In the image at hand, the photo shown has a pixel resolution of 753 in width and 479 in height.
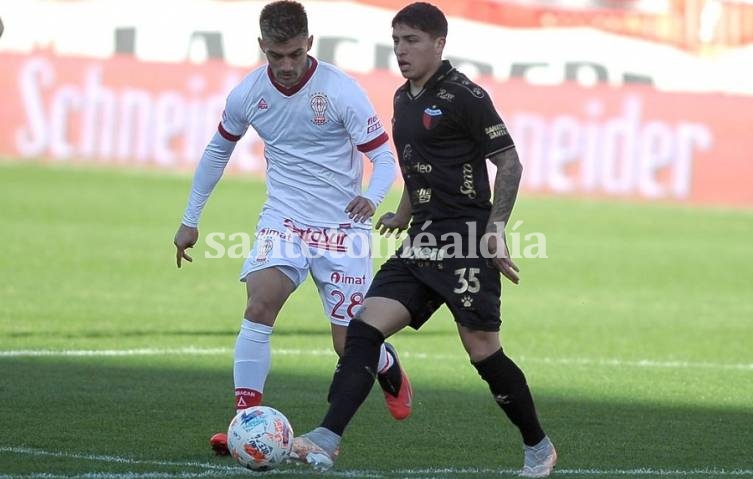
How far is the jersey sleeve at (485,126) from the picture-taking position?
6777 mm

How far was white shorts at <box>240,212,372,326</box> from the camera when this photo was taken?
7.77 m

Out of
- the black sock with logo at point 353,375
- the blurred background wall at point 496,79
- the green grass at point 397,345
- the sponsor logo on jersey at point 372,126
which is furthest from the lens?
the blurred background wall at point 496,79

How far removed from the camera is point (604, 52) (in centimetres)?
3466

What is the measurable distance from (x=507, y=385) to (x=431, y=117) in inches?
49.4

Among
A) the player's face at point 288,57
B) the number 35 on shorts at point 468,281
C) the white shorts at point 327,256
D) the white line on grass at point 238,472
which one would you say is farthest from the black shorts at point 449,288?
the player's face at point 288,57

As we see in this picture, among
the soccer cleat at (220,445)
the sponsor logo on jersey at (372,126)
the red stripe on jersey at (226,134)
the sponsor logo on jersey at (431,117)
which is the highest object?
the sponsor logo on jersey at (431,117)

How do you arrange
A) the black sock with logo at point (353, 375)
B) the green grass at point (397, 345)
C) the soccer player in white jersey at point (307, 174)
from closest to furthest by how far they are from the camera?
the black sock with logo at point (353, 375) < the green grass at point (397, 345) < the soccer player in white jersey at point (307, 174)

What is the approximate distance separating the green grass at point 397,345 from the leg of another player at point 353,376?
201 mm

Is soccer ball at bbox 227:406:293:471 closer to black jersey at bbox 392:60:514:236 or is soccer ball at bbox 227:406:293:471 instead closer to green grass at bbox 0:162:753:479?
green grass at bbox 0:162:753:479

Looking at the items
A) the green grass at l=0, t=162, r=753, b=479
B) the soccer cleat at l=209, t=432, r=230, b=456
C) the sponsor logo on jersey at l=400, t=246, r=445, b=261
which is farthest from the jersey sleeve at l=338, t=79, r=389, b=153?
the soccer cleat at l=209, t=432, r=230, b=456

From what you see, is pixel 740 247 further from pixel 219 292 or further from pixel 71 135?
pixel 71 135

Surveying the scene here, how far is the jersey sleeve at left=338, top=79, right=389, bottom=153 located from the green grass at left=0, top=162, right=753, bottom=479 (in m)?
1.51

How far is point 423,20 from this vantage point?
22.6 feet

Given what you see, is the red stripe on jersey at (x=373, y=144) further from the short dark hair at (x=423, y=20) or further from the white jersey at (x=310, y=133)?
the short dark hair at (x=423, y=20)
